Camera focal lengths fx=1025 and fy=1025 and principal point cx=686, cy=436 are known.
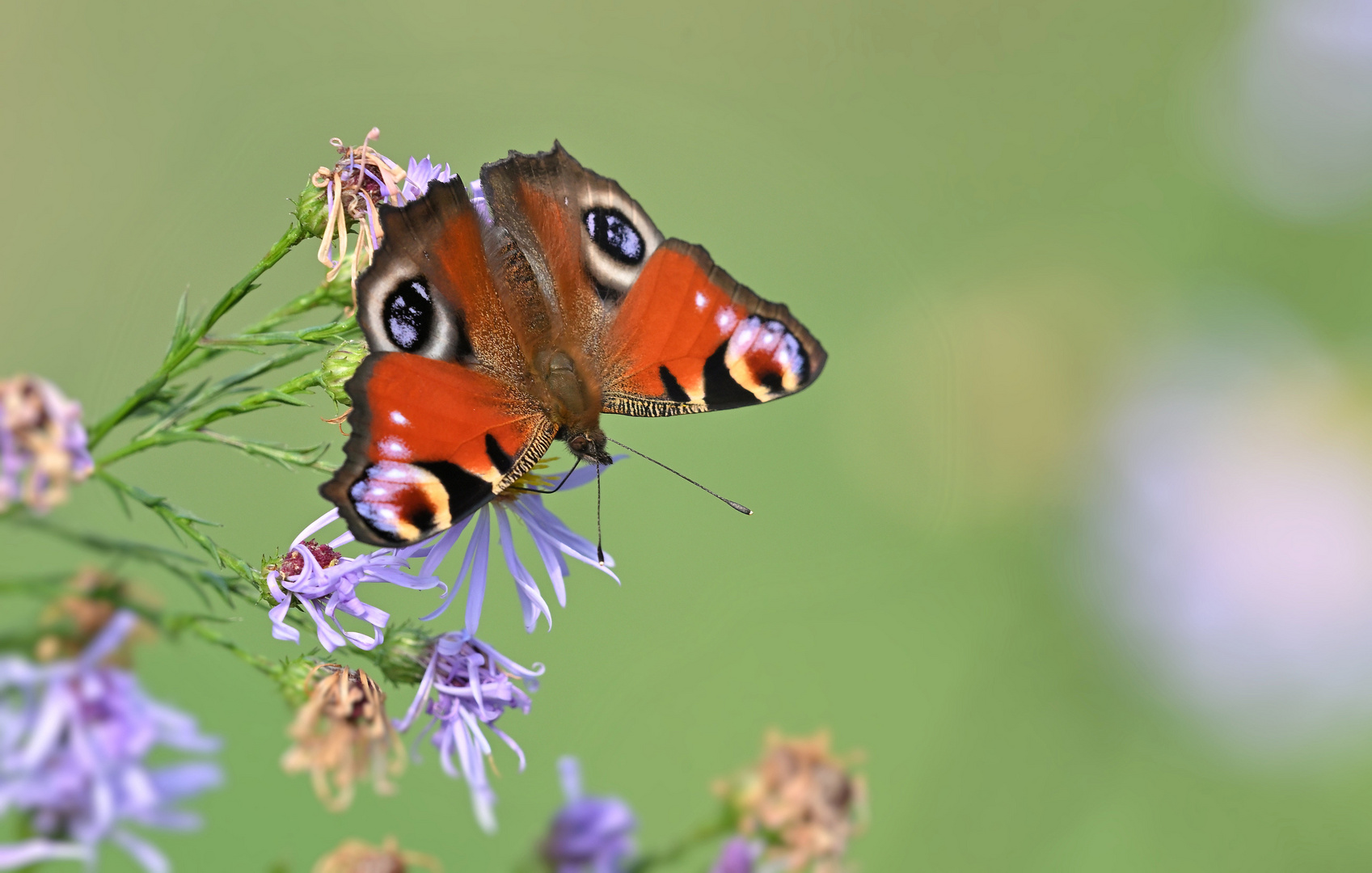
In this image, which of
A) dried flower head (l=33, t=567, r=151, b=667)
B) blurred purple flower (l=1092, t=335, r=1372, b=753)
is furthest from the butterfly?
blurred purple flower (l=1092, t=335, r=1372, b=753)

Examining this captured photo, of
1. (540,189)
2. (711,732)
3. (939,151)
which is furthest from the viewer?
(939,151)

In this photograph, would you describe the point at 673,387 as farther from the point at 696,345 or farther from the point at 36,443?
the point at 36,443

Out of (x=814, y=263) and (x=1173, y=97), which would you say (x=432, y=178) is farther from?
(x=1173, y=97)

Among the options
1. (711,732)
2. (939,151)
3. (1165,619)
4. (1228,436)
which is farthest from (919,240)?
(711,732)

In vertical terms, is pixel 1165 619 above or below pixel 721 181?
below

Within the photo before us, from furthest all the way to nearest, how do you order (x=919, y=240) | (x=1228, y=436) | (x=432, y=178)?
(x=919, y=240) → (x=1228, y=436) → (x=432, y=178)

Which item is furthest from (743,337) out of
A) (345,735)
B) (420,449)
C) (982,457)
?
(982,457)

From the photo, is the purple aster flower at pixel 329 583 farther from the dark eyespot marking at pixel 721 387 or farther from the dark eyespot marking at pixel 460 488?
the dark eyespot marking at pixel 721 387
